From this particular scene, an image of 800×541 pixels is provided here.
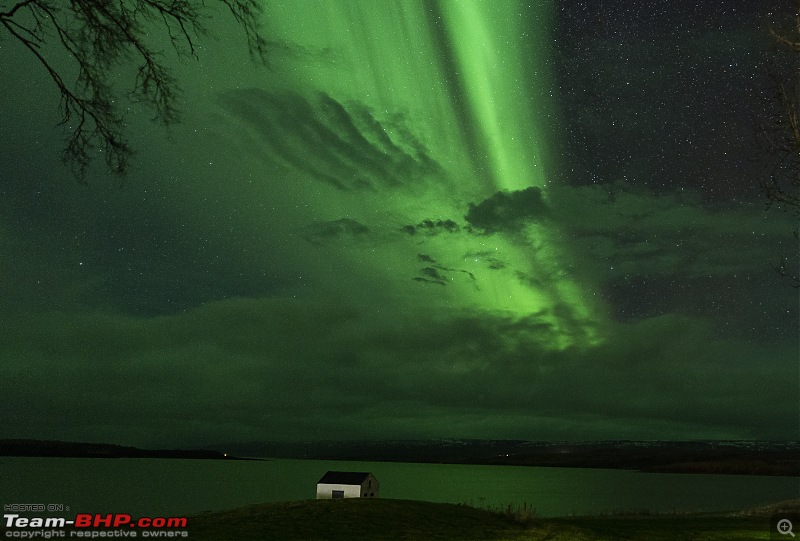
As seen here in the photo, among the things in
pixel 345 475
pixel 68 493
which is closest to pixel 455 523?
pixel 345 475

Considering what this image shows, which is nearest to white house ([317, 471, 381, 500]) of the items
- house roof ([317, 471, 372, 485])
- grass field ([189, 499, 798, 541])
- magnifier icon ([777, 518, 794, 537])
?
house roof ([317, 471, 372, 485])

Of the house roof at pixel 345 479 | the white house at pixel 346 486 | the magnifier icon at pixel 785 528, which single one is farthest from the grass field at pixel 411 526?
the house roof at pixel 345 479

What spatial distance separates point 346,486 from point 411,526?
25662 mm

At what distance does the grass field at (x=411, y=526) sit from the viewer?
2352 cm

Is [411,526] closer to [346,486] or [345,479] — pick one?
[346,486]

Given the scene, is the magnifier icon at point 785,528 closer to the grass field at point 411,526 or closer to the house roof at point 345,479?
the grass field at point 411,526

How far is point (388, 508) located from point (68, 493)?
135m

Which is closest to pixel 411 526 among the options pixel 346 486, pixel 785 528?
pixel 785 528

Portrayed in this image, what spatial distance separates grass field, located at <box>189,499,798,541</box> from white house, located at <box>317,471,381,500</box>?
18.8m

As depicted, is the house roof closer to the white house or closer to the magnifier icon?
the white house

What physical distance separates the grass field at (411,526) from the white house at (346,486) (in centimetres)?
1883

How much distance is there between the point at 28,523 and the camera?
19.6 m

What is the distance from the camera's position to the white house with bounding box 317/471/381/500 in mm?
50056

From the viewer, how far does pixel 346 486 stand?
5050 cm
